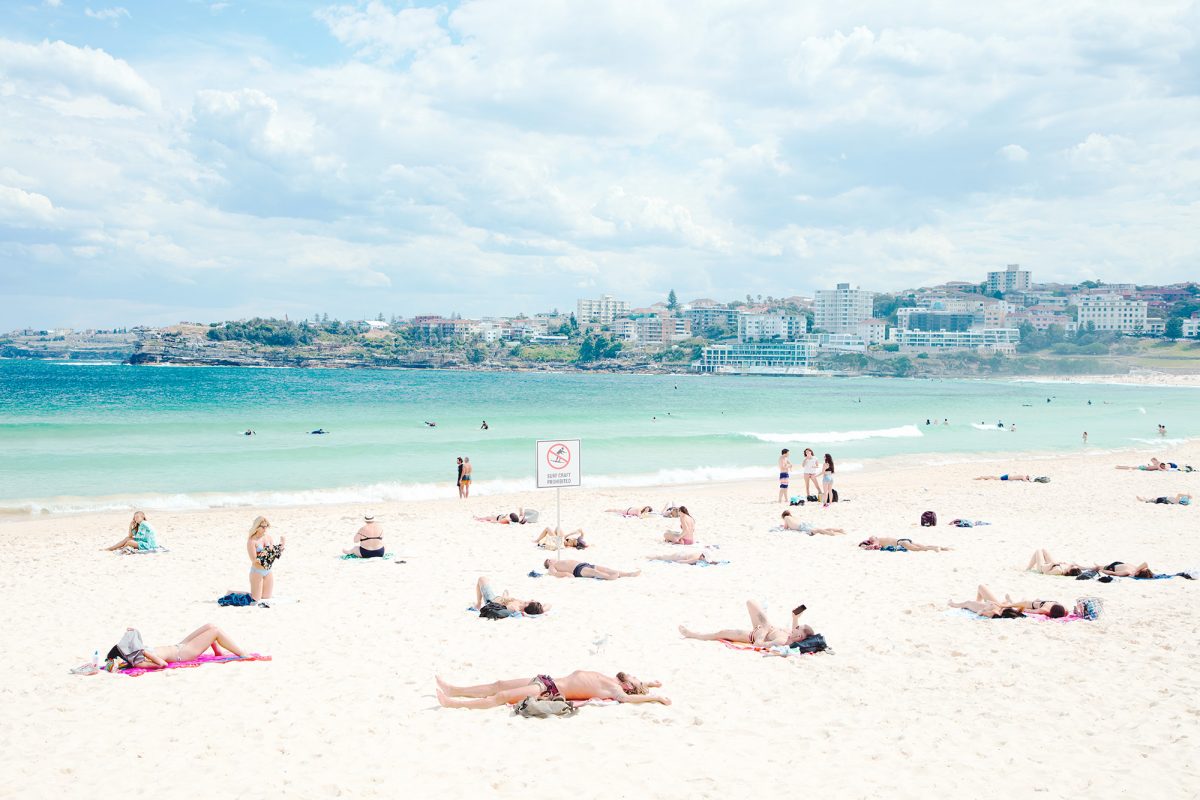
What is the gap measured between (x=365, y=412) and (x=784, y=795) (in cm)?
5400

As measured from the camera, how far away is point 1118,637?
29.8 feet

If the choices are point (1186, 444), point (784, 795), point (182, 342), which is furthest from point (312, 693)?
point (182, 342)

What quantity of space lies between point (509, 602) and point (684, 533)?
18.0 ft

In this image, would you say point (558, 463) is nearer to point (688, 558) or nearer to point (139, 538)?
point (688, 558)

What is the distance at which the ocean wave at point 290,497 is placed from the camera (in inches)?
826

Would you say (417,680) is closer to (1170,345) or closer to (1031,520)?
(1031,520)

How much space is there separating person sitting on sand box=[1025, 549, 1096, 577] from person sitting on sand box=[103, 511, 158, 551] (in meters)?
13.9

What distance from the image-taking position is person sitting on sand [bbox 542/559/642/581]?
1212 centimetres

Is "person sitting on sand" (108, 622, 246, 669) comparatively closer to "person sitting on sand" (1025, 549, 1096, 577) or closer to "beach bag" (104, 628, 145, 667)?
"beach bag" (104, 628, 145, 667)

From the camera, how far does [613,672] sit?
8.04 meters

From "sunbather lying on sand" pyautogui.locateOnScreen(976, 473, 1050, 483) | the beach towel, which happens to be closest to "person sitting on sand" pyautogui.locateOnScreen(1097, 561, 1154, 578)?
the beach towel

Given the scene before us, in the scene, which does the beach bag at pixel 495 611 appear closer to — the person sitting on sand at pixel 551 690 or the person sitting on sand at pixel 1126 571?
the person sitting on sand at pixel 551 690

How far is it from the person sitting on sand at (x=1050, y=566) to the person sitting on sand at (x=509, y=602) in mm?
7458

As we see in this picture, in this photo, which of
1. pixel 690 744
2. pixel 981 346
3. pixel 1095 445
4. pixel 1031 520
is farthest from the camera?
pixel 981 346
